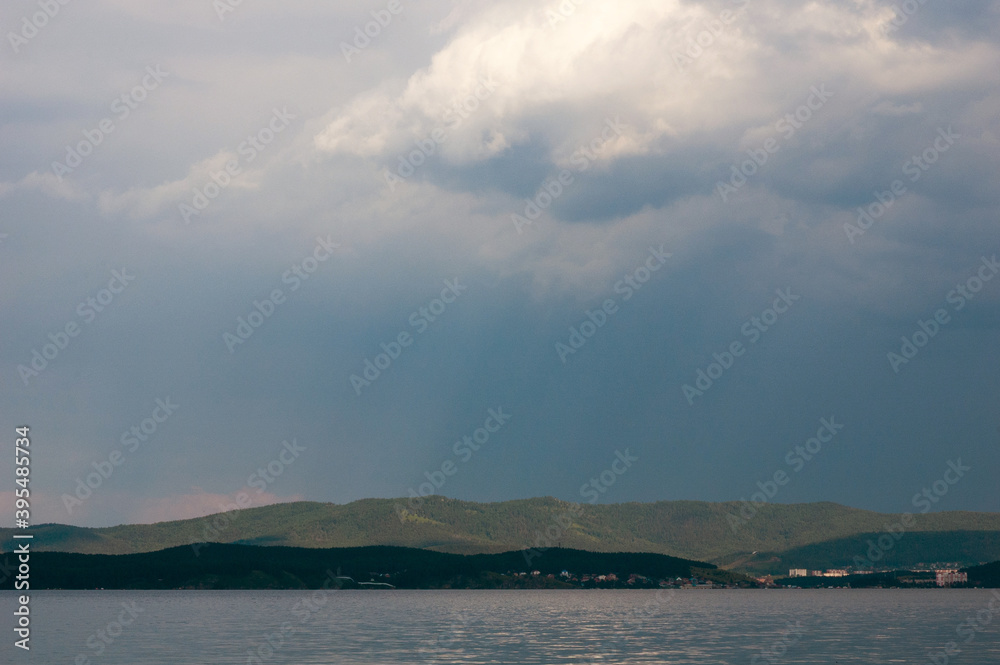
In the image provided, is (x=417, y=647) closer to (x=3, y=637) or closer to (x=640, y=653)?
(x=640, y=653)

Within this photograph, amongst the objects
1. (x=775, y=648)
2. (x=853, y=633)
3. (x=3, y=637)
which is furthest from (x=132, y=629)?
(x=853, y=633)

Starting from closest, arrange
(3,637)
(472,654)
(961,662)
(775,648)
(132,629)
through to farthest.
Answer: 1. (961,662)
2. (472,654)
3. (775,648)
4. (3,637)
5. (132,629)

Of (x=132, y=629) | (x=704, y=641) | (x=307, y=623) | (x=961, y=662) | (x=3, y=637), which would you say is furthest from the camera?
(x=307, y=623)

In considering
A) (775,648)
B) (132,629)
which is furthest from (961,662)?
(132,629)

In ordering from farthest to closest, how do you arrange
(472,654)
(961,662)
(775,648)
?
(775,648), (472,654), (961,662)

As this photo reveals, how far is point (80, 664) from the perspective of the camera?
116375 millimetres

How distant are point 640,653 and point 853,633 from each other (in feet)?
191

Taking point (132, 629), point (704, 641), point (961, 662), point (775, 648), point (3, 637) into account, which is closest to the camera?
point (961, 662)

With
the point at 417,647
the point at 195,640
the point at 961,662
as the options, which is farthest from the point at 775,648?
the point at 195,640

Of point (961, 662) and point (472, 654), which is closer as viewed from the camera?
point (961, 662)

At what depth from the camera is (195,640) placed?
149 metres

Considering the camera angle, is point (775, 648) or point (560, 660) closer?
point (560, 660)

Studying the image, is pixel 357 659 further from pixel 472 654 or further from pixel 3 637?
pixel 3 637

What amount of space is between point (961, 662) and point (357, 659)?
2721 inches
